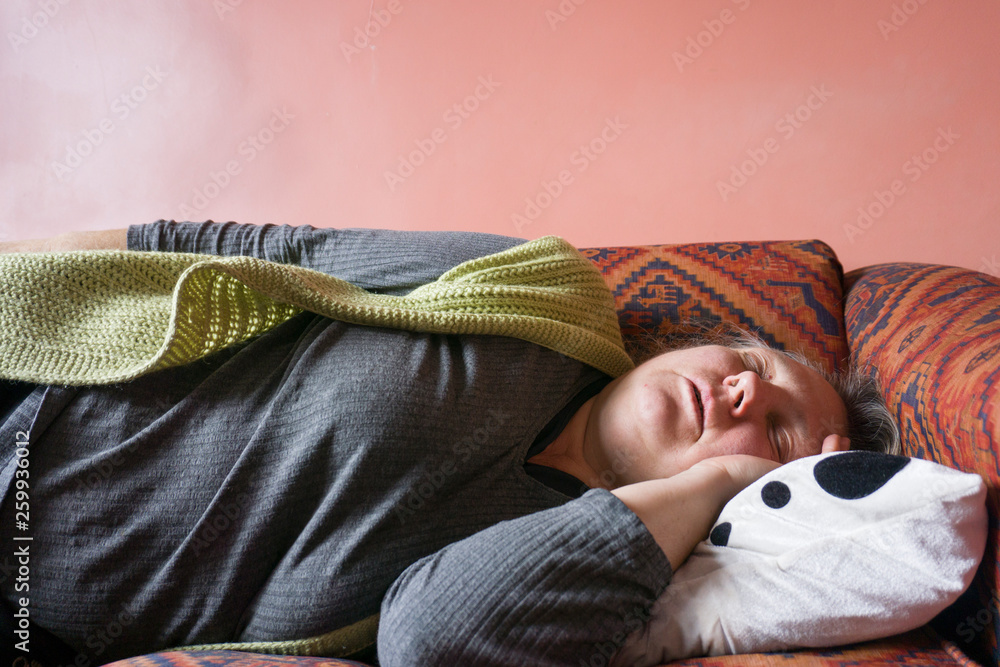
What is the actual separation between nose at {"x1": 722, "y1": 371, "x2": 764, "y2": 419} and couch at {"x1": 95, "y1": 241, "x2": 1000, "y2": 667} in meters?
0.20

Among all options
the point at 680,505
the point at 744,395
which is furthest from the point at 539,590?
the point at 744,395

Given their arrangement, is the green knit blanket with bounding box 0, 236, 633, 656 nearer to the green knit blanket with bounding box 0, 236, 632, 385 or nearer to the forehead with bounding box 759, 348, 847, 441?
the green knit blanket with bounding box 0, 236, 632, 385

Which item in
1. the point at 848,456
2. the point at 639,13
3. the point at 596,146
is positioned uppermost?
the point at 639,13

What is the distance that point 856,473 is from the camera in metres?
0.76

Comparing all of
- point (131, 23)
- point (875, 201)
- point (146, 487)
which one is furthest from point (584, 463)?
point (131, 23)

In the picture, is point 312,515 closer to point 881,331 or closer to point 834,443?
point 834,443

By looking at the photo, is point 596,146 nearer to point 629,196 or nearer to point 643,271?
point 629,196

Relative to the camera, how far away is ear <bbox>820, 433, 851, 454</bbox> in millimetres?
1008

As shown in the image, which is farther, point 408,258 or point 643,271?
point 643,271

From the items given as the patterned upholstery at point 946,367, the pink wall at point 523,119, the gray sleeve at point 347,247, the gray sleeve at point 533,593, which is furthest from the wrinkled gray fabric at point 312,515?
the pink wall at point 523,119

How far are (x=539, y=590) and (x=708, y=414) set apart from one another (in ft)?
1.40

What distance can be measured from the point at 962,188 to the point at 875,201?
0.63ft

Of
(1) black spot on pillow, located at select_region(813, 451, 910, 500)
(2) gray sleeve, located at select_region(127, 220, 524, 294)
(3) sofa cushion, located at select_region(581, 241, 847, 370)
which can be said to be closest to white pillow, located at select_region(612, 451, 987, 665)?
(1) black spot on pillow, located at select_region(813, 451, 910, 500)

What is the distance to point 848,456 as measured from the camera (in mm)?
792
